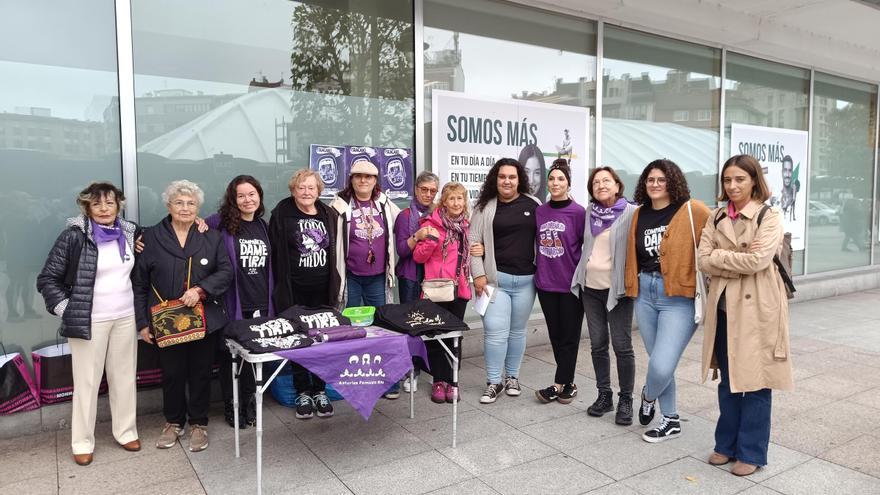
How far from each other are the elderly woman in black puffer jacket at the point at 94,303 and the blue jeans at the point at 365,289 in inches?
56.5

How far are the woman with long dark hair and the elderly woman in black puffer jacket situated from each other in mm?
541

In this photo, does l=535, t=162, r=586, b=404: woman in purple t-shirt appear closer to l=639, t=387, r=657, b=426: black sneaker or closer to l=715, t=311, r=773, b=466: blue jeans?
l=639, t=387, r=657, b=426: black sneaker

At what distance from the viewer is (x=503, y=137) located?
20.0ft

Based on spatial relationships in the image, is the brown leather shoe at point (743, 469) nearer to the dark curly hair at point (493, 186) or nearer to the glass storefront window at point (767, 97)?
the dark curly hair at point (493, 186)

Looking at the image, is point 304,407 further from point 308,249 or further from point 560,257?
point 560,257

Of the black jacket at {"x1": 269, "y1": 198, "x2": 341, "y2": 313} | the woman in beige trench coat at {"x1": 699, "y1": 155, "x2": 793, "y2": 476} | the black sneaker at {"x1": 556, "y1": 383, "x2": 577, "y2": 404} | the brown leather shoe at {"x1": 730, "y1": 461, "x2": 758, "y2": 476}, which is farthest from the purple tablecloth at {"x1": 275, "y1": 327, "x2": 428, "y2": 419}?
the brown leather shoe at {"x1": 730, "y1": 461, "x2": 758, "y2": 476}

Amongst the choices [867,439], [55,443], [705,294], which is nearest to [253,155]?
[55,443]

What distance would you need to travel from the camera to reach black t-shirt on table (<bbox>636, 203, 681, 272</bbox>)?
12.1ft

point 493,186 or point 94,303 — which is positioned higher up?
point 493,186

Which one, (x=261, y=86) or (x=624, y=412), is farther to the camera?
(x=261, y=86)

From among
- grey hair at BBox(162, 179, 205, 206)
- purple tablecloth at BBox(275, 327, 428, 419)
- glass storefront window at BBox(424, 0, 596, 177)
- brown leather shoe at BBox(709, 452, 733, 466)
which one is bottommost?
brown leather shoe at BBox(709, 452, 733, 466)

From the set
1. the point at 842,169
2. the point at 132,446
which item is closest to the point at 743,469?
the point at 132,446

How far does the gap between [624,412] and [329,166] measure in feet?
9.67

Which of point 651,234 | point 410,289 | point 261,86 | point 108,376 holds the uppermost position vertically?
point 261,86
